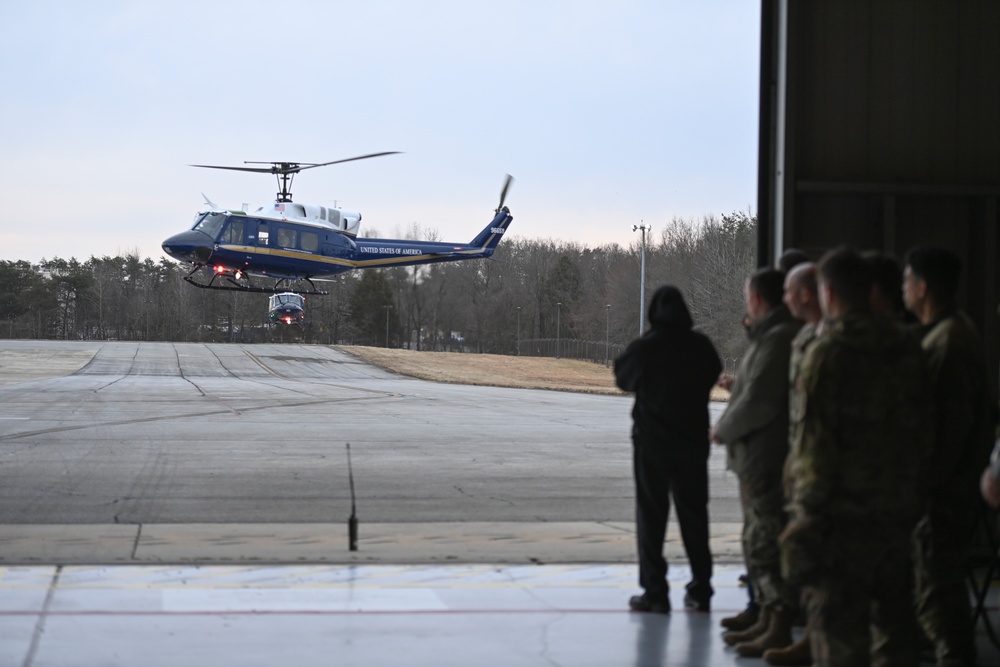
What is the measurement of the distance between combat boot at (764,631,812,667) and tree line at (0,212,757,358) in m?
97.1

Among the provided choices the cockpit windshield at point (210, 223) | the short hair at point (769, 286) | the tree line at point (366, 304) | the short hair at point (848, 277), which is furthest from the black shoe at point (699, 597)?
the tree line at point (366, 304)

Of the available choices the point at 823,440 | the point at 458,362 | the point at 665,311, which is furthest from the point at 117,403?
the point at 458,362

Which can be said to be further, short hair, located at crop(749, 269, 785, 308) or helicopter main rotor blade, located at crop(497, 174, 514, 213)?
helicopter main rotor blade, located at crop(497, 174, 514, 213)

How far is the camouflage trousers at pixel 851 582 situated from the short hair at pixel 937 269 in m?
1.48

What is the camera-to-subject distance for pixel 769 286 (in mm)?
5910

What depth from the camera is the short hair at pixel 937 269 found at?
5133 millimetres

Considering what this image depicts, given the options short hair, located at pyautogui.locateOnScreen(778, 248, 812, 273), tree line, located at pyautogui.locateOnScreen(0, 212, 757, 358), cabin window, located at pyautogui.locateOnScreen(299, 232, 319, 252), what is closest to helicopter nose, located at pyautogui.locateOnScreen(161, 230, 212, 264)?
cabin window, located at pyautogui.locateOnScreen(299, 232, 319, 252)

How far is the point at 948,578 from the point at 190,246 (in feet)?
129

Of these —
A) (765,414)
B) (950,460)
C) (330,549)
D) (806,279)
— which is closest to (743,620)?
(765,414)

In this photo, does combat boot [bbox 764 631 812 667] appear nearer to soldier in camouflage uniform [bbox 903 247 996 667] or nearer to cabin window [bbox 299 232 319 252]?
soldier in camouflage uniform [bbox 903 247 996 667]

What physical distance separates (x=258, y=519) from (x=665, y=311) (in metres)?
5.36

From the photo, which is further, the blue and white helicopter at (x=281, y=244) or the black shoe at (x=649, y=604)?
the blue and white helicopter at (x=281, y=244)

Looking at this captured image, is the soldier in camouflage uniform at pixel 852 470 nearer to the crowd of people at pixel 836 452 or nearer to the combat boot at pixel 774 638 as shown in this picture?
the crowd of people at pixel 836 452

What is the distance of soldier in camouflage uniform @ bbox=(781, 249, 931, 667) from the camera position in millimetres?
4090
